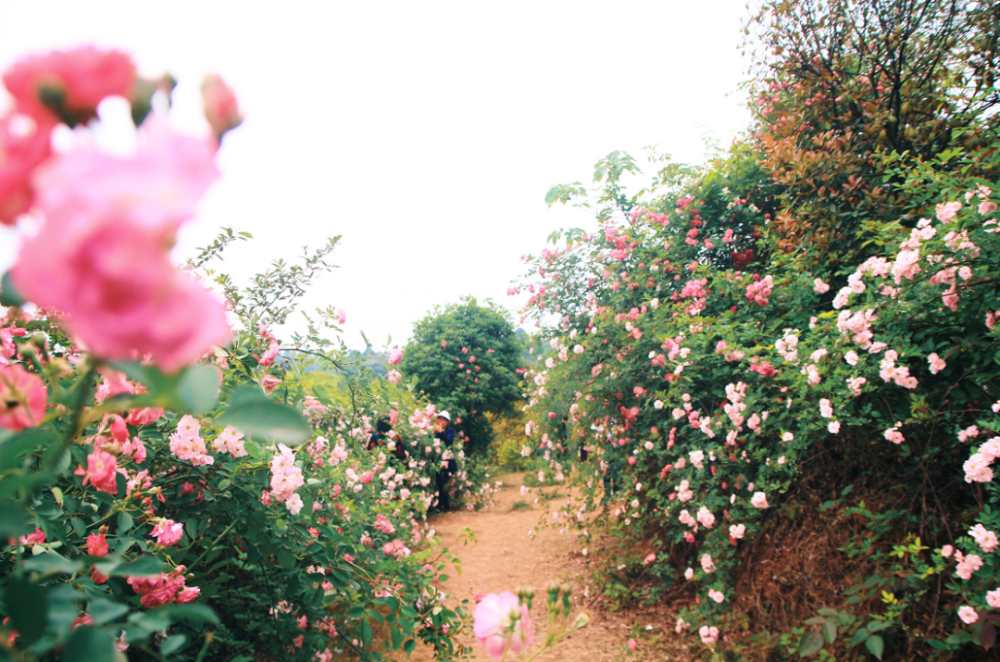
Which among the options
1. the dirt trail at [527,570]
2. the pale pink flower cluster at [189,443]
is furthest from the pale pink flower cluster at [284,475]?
the dirt trail at [527,570]

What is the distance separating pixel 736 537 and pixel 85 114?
9.82 ft

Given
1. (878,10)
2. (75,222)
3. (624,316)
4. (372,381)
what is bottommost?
(75,222)

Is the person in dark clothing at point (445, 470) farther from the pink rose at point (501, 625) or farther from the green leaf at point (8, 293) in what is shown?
the green leaf at point (8, 293)

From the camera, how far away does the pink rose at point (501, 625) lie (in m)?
0.70

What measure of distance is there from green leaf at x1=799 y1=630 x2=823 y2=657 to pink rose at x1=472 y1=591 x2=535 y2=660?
1.85 meters

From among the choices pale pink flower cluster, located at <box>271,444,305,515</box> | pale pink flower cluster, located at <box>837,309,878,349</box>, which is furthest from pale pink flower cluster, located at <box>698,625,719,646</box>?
pale pink flower cluster, located at <box>271,444,305,515</box>

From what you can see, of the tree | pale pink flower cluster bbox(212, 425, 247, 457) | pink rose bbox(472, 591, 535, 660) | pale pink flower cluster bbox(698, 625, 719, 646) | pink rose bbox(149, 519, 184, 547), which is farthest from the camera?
the tree

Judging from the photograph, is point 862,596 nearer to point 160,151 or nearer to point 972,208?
point 972,208

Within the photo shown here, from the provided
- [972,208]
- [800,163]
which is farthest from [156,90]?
[800,163]

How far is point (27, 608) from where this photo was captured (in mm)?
320

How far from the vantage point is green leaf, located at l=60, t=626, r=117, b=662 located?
0.33 m

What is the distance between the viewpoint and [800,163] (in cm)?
289

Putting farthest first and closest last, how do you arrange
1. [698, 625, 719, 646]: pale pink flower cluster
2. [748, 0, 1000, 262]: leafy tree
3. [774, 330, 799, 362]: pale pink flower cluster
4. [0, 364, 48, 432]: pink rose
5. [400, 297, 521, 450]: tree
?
[400, 297, 521, 450]: tree
[748, 0, 1000, 262]: leafy tree
[698, 625, 719, 646]: pale pink flower cluster
[774, 330, 799, 362]: pale pink flower cluster
[0, 364, 48, 432]: pink rose

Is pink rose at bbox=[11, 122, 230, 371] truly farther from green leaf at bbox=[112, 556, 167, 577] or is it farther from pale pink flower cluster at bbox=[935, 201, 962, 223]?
pale pink flower cluster at bbox=[935, 201, 962, 223]
